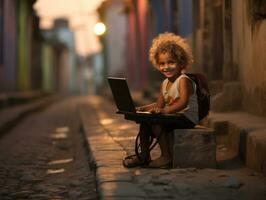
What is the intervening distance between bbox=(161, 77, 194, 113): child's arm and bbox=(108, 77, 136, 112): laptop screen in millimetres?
346

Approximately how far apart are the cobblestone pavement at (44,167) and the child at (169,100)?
0.67 meters

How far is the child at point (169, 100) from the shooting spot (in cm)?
514

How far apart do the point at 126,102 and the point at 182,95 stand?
0.54 m

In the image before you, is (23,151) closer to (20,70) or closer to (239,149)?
(239,149)

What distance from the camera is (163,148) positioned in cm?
523

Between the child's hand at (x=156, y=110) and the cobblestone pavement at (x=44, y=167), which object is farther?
the child's hand at (x=156, y=110)

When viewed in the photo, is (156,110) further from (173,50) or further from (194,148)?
(173,50)

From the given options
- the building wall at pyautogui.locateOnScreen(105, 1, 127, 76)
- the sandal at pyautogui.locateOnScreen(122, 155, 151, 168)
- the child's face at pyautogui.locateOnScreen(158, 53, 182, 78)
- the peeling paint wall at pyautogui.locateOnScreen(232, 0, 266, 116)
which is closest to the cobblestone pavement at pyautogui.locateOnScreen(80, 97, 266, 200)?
the sandal at pyautogui.locateOnScreen(122, 155, 151, 168)

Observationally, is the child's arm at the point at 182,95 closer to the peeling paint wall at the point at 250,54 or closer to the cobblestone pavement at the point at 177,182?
the cobblestone pavement at the point at 177,182

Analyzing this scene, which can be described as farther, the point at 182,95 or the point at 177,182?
the point at 182,95

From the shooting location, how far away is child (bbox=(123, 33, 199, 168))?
5.14 m

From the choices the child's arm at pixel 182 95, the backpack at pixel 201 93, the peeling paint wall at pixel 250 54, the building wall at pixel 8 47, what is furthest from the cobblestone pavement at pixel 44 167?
the building wall at pixel 8 47

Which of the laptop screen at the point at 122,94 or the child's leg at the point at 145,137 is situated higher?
the laptop screen at the point at 122,94

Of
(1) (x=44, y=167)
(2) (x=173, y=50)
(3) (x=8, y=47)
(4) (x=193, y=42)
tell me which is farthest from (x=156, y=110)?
(3) (x=8, y=47)
